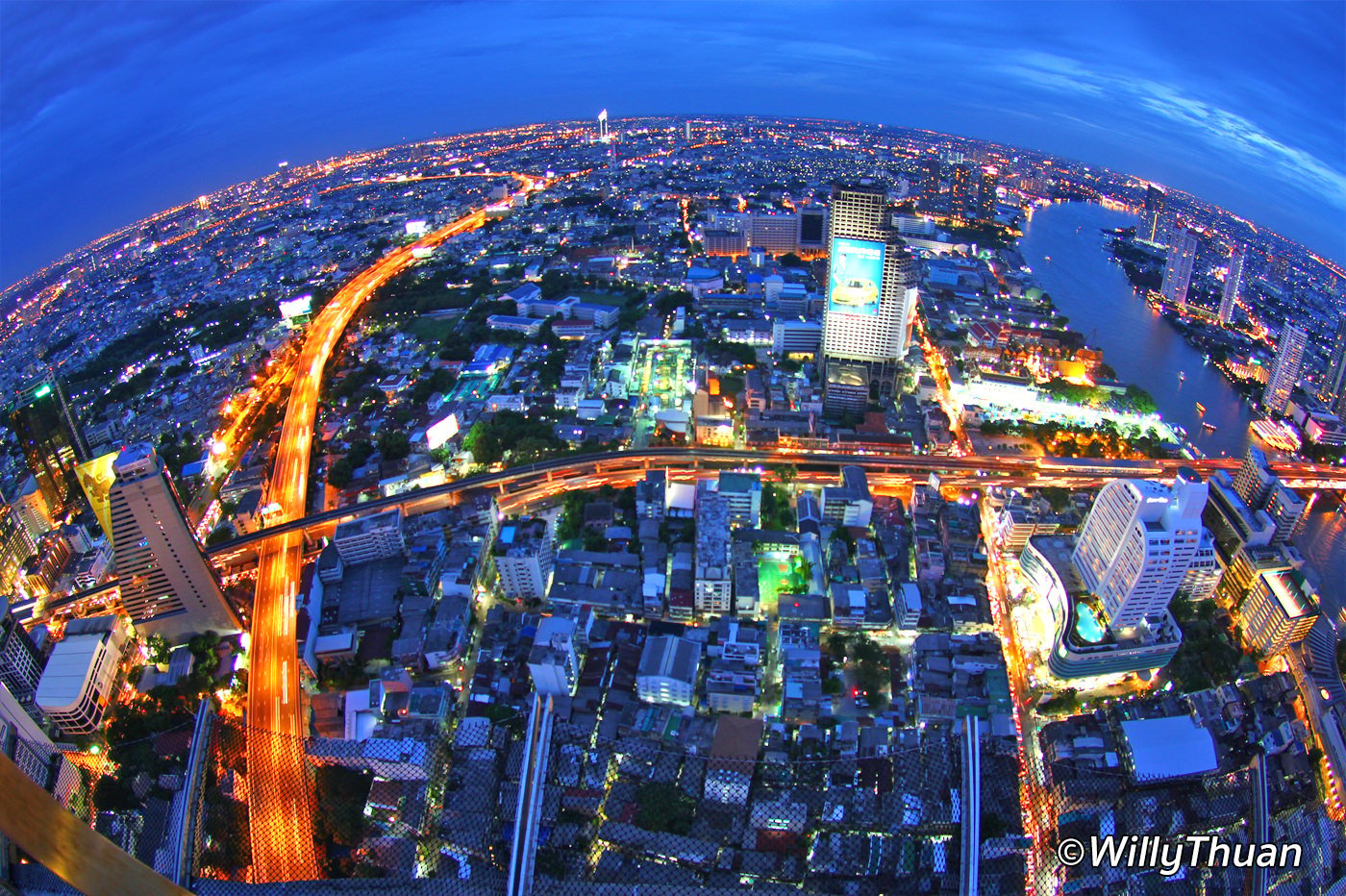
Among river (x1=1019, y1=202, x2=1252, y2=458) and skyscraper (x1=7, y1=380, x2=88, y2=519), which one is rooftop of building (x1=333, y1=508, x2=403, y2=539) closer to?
skyscraper (x1=7, y1=380, x2=88, y2=519)

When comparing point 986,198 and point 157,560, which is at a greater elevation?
point 986,198

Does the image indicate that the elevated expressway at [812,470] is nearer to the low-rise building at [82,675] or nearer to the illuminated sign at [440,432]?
the illuminated sign at [440,432]

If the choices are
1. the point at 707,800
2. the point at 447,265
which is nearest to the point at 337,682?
the point at 707,800

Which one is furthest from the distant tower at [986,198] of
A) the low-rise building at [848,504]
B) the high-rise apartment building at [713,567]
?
the high-rise apartment building at [713,567]

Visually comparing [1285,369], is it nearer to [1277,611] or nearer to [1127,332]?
[1127,332]

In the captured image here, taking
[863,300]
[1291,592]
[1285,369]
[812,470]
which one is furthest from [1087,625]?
[1285,369]

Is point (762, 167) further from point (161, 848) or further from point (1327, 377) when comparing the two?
point (161, 848)
